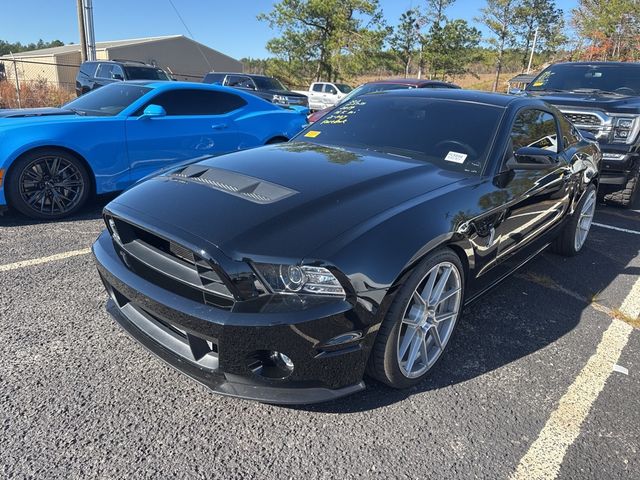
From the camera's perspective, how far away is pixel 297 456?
77.4 inches

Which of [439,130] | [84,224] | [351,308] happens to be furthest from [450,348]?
[84,224]

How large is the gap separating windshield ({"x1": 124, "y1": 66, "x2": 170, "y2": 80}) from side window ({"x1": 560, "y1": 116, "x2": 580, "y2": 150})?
12982mm

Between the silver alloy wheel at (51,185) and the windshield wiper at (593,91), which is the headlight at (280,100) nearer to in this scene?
the windshield wiper at (593,91)

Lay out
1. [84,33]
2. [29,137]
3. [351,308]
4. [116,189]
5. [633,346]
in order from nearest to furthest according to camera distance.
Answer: [351,308]
[633,346]
[29,137]
[116,189]
[84,33]

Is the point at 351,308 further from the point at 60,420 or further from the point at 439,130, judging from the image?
the point at 439,130

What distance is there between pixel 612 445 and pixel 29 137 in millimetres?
5107

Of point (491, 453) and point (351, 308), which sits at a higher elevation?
point (351, 308)

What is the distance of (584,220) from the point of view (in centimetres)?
470

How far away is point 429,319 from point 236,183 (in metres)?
1.26

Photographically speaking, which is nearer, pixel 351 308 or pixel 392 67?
pixel 351 308

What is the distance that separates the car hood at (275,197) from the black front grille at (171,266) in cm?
10

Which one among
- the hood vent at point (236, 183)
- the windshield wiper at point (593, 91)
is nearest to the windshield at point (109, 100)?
the hood vent at point (236, 183)

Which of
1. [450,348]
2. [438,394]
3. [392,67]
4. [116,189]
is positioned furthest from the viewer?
[392,67]

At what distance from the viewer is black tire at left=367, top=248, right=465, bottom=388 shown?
2.12 m
